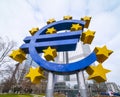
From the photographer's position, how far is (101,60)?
835 centimetres

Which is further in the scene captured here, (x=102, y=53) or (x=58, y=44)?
(x=58, y=44)

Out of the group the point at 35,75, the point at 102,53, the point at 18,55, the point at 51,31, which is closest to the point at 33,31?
the point at 51,31

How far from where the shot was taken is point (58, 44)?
29.6 feet

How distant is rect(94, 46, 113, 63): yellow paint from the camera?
809cm

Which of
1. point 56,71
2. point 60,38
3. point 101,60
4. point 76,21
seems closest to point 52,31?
point 60,38

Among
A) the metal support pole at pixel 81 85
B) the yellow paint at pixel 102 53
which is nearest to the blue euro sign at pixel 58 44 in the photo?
the yellow paint at pixel 102 53

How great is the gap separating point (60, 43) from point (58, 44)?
0.11 metres

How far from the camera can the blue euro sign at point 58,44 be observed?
814 centimetres

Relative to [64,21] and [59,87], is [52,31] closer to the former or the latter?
[64,21]

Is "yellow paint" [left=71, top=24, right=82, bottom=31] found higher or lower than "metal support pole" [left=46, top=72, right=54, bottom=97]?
higher

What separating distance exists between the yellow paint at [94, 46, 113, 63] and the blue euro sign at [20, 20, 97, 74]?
7.9 inches

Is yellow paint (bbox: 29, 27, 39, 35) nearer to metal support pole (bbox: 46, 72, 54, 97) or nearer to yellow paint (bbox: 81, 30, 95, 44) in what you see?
yellow paint (bbox: 81, 30, 95, 44)

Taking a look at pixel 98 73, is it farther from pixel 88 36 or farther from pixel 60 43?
pixel 60 43

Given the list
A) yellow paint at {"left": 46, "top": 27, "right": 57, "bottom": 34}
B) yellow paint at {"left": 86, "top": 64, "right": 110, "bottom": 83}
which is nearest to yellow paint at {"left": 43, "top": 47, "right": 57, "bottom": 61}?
yellow paint at {"left": 46, "top": 27, "right": 57, "bottom": 34}
